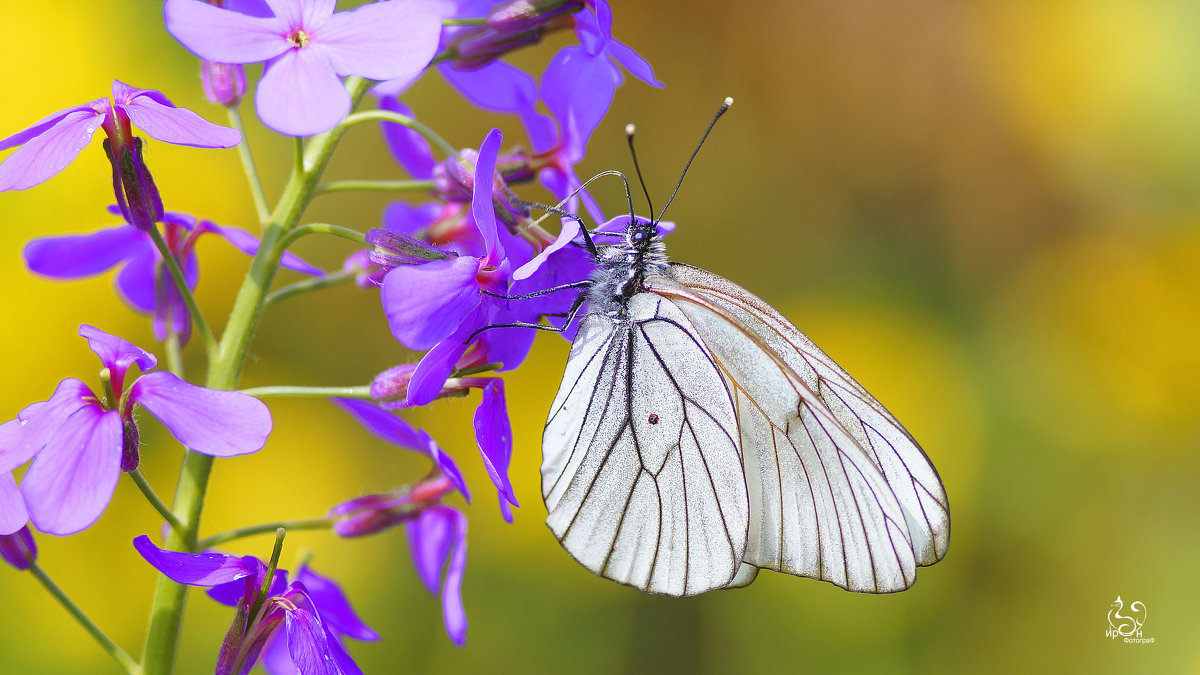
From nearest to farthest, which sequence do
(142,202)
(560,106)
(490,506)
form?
1. (142,202)
2. (560,106)
3. (490,506)

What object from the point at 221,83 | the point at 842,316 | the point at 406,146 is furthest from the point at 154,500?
the point at 842,316

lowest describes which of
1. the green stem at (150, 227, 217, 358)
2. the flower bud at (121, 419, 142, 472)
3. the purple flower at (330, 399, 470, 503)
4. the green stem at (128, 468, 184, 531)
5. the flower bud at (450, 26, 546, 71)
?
the green stem at (128, 468, 184, 531)

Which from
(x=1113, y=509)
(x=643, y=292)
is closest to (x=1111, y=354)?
(x=1113, y=509)

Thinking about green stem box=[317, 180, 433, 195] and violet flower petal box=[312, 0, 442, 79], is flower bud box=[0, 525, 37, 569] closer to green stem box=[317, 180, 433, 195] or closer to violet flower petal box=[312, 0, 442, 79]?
green stem box=[317, 180, 433, 195]

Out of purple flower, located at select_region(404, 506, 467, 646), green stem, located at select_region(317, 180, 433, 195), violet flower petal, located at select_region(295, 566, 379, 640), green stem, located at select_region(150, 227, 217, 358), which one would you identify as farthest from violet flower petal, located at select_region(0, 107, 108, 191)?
purple flower, located at select_region(404, 506, 467, 646)

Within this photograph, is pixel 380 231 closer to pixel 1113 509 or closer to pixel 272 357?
pixel 272 357

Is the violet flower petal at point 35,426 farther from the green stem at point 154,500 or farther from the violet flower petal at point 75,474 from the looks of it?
the green stem at point 154,500
